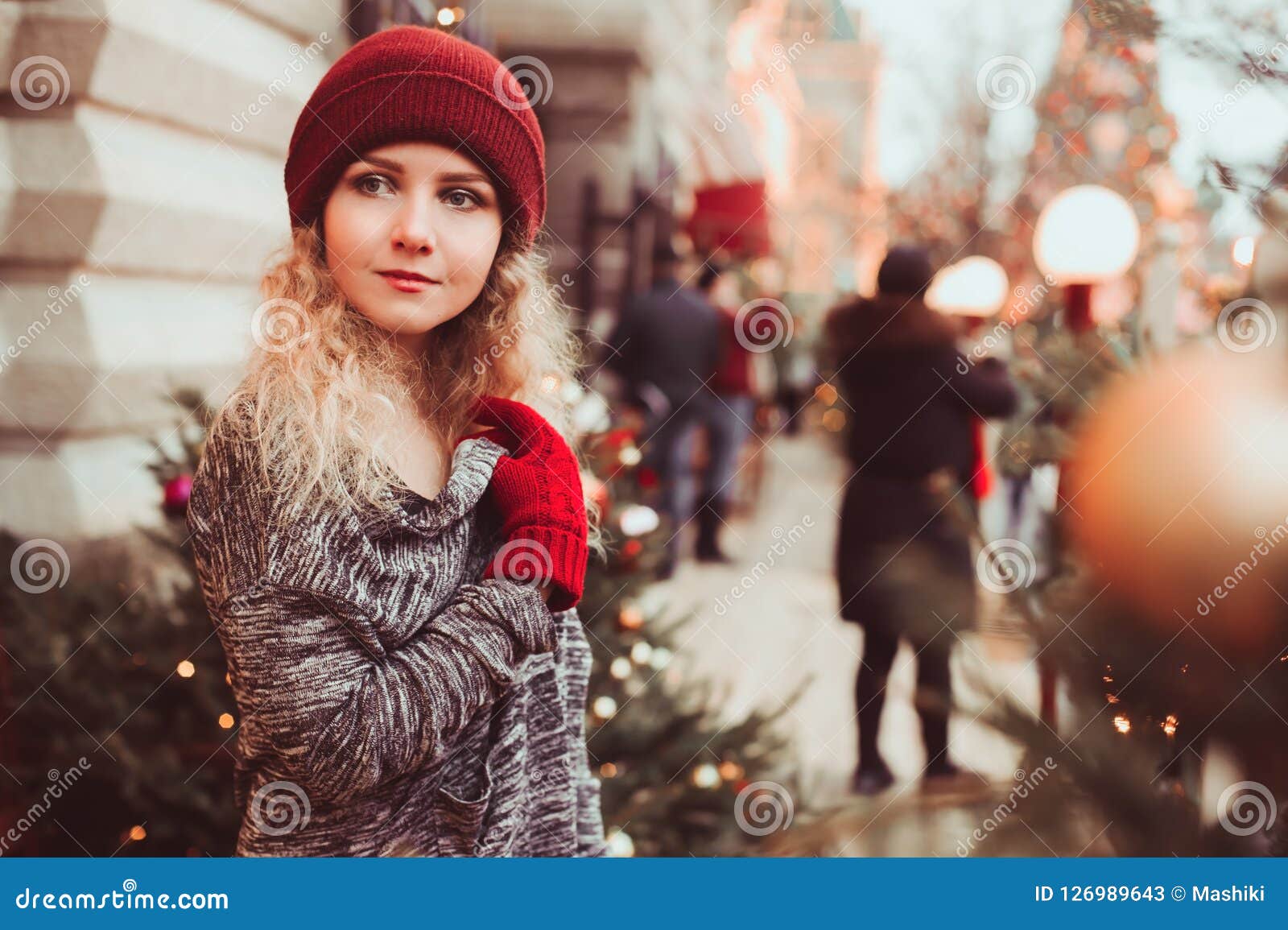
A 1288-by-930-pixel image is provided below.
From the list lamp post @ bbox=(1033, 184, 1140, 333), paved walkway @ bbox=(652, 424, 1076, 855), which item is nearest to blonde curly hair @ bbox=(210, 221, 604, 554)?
paved walkway @ bbox=(652, 424, 1076, 855)

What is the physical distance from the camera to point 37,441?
264 cm

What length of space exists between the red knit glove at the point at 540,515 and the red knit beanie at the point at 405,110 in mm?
337

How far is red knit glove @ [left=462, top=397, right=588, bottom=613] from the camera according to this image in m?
1.15

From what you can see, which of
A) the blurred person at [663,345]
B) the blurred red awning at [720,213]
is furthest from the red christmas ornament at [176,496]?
the blurred red awning at [720,213]

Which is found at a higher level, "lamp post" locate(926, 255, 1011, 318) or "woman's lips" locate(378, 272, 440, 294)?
"lamp post" locate(926, 255, 1011, 318)

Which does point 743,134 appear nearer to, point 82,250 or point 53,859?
point 82,250

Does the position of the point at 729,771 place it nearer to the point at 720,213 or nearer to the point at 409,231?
the point at 409,231

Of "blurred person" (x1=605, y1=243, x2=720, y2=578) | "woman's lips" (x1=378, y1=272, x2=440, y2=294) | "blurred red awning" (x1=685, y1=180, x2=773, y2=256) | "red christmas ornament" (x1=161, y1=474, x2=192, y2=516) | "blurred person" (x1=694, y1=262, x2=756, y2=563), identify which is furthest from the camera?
"blurred red awning" (x1=685, y1=180, x2=773, y2=256)

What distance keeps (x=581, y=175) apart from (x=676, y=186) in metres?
5.05

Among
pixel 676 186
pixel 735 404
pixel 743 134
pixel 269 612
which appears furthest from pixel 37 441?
pixel 743 134

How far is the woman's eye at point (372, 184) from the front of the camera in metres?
1.15

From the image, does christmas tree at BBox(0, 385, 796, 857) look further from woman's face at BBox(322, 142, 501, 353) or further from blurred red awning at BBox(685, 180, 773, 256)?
blurred red awning at BBox(685, 180, 773, 256)

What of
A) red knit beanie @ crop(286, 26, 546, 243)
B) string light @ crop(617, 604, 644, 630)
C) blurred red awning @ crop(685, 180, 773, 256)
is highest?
blurred red awning @ crop(685, 180, 773, 256)

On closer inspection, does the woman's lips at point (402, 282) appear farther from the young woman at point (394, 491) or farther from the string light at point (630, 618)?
the string light at point (630, 618)
